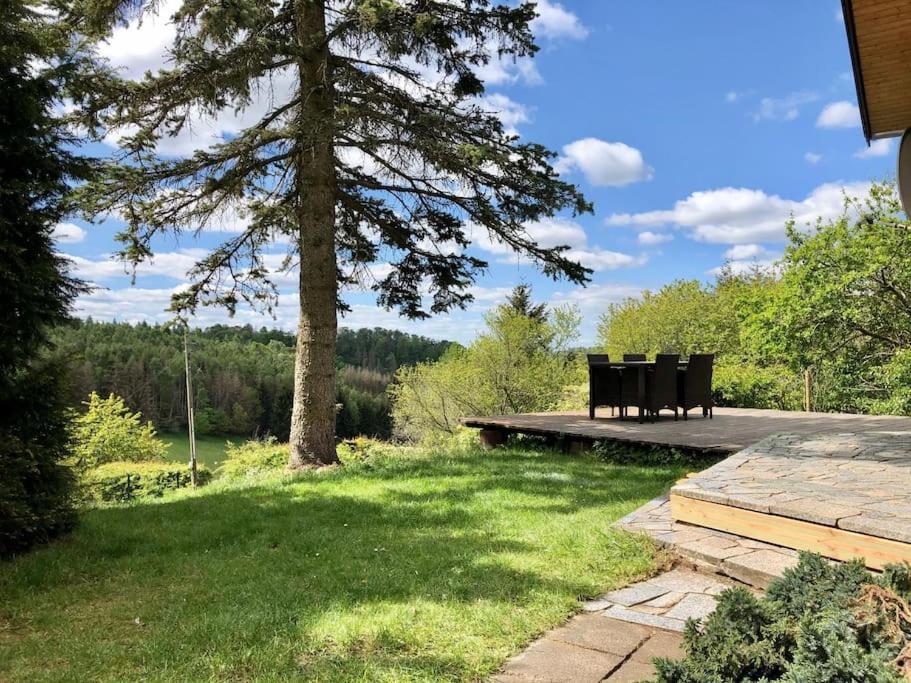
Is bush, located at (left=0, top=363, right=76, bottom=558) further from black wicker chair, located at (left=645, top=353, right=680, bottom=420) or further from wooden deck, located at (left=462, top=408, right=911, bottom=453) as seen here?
black wicker chair, located at (left=645, top=353, right=680, bottom=420)

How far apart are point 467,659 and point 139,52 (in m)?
8.11

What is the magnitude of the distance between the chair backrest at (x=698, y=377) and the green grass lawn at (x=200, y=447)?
39.5 meters

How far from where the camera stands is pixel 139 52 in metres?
7.40

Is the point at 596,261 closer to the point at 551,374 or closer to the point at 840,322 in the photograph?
the point at 840,322

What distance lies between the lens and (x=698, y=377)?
29.3 feet

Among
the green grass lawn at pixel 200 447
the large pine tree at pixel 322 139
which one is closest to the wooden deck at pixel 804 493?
the large pine tree at pixel 322 139

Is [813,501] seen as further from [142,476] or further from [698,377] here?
[142,476]

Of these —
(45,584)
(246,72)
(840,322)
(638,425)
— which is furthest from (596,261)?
(45,584)

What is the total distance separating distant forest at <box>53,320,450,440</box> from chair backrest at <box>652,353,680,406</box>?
3462 cm

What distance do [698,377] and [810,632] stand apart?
305 inches

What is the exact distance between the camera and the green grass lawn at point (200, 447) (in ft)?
146

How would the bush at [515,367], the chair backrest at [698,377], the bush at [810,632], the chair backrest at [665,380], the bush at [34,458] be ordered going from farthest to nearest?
the bush at [515,367]
the chair backrest at [698,377]
the chair backrest at [665,380]
the bush at [34,458]
the bush at [810,632]

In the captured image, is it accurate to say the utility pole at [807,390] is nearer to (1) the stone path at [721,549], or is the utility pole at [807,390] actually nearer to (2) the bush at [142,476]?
(1) the stone path at [721,549]

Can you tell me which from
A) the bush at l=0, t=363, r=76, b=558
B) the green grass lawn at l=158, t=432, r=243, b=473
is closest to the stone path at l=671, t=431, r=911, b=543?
the bush at l=0, t=363, r=76, b=558
